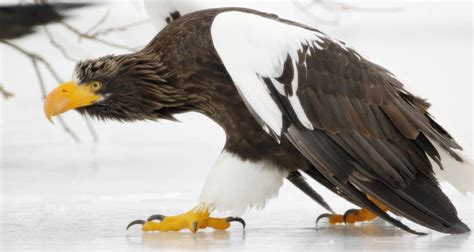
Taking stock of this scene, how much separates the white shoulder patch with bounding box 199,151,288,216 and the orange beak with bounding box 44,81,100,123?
1.69 ft

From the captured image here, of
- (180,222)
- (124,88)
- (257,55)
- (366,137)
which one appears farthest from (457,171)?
(124,88)

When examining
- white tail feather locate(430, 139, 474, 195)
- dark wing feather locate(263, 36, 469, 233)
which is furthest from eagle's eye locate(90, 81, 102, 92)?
white tail feather locate(430, 139, 474, 195)

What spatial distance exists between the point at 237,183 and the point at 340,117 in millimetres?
449

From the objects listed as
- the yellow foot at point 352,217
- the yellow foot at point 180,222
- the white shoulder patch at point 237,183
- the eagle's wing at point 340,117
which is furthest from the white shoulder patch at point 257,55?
the yellow foot at point 352,217

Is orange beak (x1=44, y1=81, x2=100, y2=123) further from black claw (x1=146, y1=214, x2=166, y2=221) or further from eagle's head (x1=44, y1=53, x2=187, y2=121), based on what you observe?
black claw (x1=146, y1=214, x2=166, y2=221)

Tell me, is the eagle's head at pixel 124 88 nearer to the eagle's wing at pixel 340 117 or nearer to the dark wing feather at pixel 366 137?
the eagle's wing at pixel 340 117

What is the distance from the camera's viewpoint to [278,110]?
3875 millimetres

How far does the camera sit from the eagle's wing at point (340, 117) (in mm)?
3842

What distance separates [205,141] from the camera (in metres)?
7.50

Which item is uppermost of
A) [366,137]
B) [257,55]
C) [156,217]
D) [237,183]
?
[257,55]

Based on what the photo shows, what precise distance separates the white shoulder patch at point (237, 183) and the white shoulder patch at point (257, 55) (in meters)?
0.24

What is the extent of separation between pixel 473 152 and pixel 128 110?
1242mm

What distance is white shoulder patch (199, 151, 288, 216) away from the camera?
4.07 m

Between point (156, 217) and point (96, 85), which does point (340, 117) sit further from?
point (96, 85)
